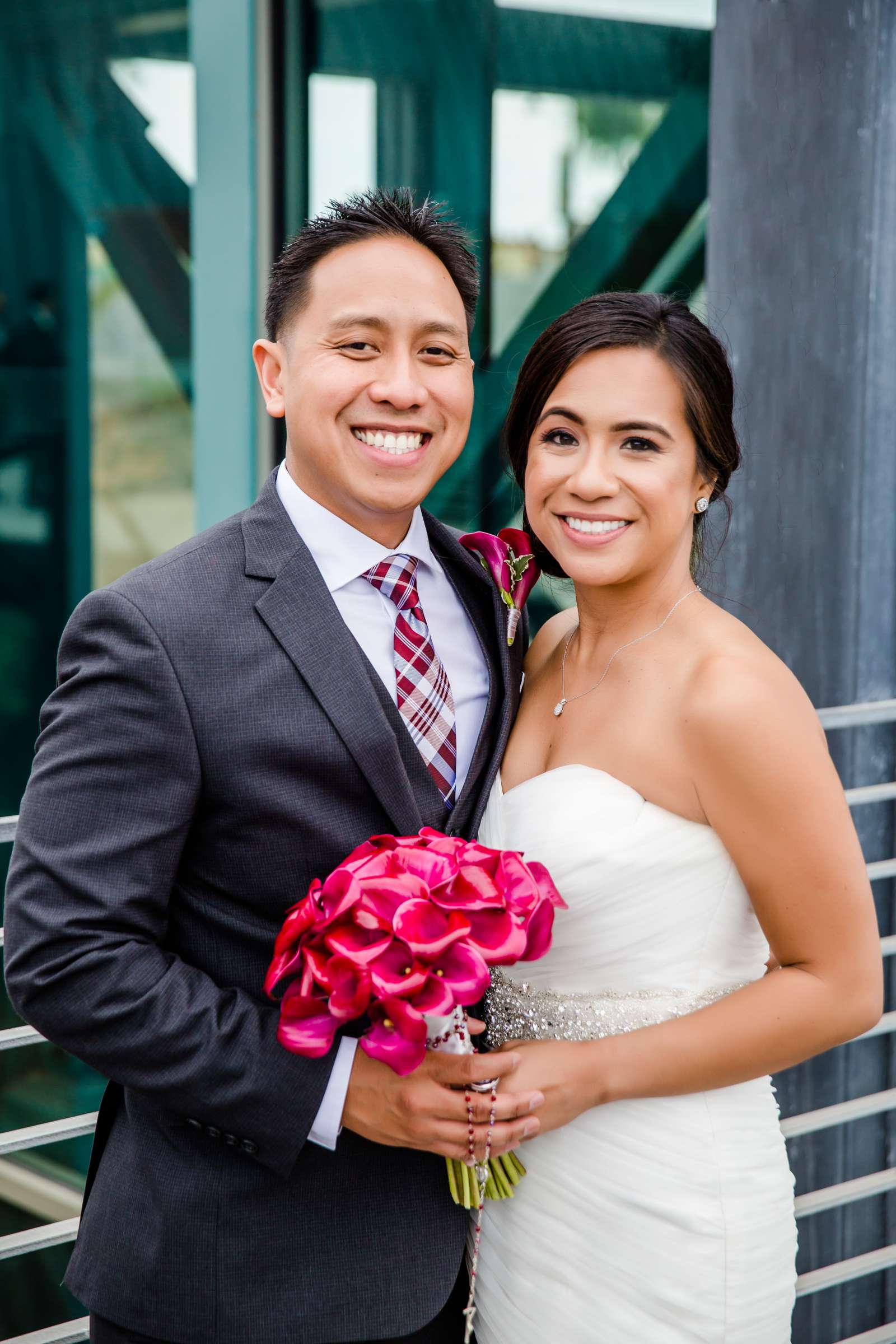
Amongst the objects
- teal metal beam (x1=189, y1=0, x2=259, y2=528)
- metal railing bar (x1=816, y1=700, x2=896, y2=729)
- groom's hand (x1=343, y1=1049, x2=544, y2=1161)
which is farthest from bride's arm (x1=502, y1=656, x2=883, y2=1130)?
teal metal beam (x1=189, y1=0, x2=259, y2=528)

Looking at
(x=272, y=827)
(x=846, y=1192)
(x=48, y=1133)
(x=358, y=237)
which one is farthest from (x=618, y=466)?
(x=846, y=1192)

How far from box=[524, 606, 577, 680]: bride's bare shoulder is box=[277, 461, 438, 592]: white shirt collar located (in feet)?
1.52

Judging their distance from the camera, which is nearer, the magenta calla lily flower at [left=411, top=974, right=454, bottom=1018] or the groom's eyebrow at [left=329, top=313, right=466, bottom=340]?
the magenta calla lily flower at [left=411, top=974, right=454, bottom=1018]

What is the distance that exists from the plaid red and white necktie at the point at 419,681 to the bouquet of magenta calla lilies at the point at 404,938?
330 mm

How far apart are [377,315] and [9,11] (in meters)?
4.82

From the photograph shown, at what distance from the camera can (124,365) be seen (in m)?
6.50

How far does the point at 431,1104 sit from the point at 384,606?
0.77m

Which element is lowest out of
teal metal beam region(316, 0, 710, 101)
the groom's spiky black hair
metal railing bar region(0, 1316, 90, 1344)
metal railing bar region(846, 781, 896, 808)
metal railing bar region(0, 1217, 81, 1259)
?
metal railing bar region(0, 1316, 90, 1344)

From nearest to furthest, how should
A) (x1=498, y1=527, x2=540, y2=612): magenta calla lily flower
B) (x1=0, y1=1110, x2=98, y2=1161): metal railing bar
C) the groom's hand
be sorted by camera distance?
the groom's hand → (x1=0, y1=1110, x2=98, y2=1161): metal railing bar → (x1=498, y1=527, x2=540, y2=612): magenta calla lily flower

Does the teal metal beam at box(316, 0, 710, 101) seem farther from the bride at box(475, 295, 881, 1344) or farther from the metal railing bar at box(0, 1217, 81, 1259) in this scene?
the metal railing bar at box(0, 1217, 81, 1259)

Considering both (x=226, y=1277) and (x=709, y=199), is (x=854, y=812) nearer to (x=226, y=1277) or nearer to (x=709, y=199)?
(x=709, y=199)

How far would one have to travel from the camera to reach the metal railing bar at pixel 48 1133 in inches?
91.6

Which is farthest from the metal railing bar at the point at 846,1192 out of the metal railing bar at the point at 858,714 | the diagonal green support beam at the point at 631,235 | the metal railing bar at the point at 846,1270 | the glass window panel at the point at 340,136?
the glass window panel at the point at 340,136

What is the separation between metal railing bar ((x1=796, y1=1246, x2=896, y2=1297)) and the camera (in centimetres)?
300
